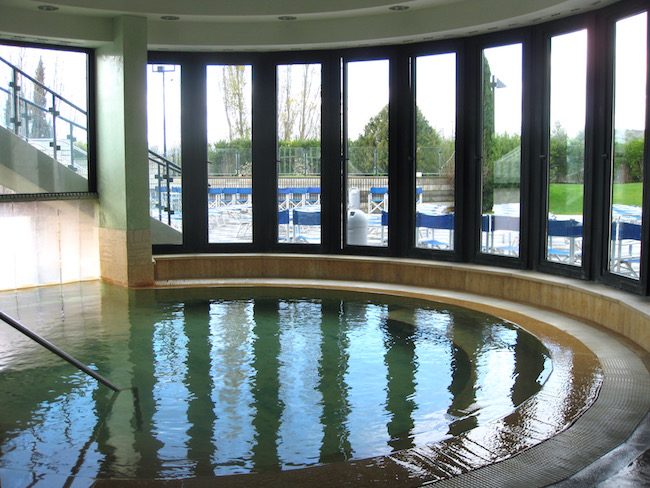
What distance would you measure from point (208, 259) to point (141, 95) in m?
2.11

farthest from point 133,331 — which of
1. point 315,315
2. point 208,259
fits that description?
point 208,259

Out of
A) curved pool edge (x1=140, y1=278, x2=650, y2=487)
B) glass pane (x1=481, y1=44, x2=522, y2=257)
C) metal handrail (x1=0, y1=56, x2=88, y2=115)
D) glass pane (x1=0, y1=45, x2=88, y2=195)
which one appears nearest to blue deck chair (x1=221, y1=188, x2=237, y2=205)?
glass pane (x1=0, y1=45, x2=88, y2=195)

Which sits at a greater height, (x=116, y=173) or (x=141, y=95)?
(x=141, y=95)

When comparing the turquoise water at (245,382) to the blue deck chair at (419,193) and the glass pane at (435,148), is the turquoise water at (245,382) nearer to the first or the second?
the glass pane at (435,148)

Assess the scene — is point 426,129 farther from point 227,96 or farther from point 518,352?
point 518,352

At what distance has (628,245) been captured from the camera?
6.87 meters

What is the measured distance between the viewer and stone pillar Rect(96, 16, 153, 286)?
8.95 meters

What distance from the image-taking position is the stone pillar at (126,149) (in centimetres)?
895

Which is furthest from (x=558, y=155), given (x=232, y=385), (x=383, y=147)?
(x=232, y=385)

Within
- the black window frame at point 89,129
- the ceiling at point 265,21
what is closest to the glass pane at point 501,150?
the ceiling at point 265,21

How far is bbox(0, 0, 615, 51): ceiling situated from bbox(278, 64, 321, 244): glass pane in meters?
0.52

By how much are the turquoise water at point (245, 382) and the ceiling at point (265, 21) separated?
2.97 meters

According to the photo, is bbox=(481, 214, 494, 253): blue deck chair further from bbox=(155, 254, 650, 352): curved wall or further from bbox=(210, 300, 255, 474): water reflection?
bbox=(210, 300, 255, 474): water reflection

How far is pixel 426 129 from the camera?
A: 923cm
